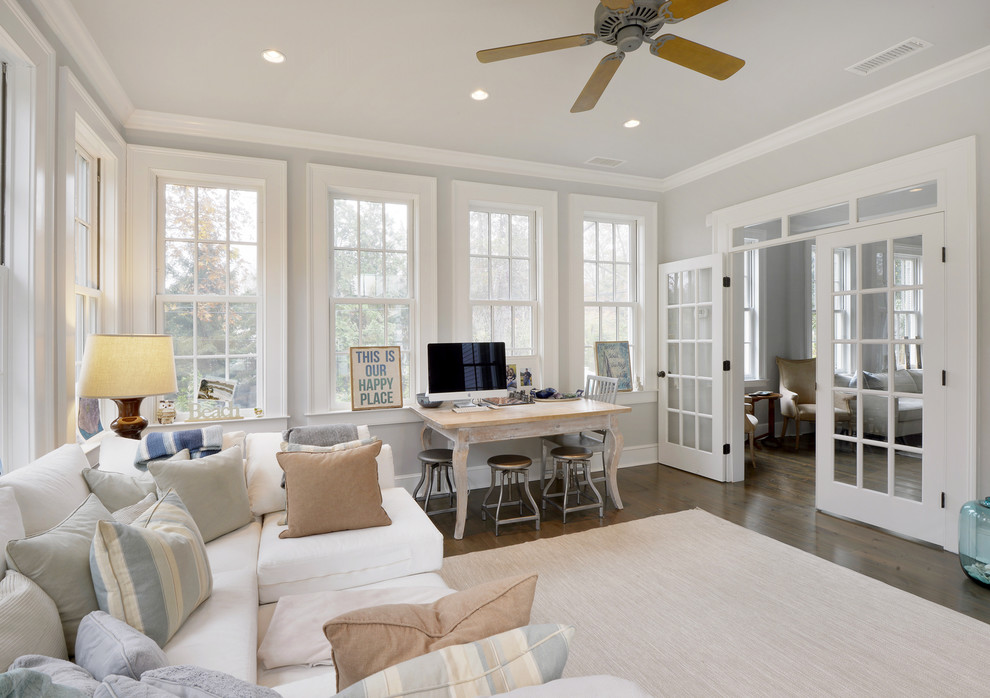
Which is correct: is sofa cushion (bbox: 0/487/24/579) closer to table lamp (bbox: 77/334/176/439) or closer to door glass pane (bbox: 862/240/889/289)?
table lamp (bbox: 77/334/176/439)

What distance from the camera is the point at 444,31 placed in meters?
2.56

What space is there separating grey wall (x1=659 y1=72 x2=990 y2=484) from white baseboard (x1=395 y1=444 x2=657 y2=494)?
1976 mm

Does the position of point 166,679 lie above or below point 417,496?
above

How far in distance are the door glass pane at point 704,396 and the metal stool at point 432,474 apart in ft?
7.79

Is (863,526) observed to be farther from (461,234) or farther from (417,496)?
(461,234)

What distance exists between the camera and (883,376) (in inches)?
130

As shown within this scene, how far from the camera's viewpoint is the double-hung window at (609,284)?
4.90 metres

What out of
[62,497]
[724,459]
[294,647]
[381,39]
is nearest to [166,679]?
[294,647]

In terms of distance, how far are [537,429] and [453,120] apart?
2282 mm

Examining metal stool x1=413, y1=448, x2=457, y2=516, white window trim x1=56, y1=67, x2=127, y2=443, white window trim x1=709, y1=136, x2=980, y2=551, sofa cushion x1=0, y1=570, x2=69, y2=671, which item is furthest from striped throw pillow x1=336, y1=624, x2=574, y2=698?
white window trim x1=709, y1=136, x2=980, y2=551

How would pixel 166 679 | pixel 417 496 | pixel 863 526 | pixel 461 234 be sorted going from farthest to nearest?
1. pixel 461 234
2. pixel 417 496
3. pixel 863 526
4. pixel 166 679

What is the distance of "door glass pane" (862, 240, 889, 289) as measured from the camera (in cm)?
327

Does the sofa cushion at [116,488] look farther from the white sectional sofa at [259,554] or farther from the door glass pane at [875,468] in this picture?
the door glass pane at [875,468]

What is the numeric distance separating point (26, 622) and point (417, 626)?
0.84 meters
